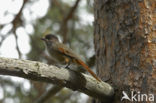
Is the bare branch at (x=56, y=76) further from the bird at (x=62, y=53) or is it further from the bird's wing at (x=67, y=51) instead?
the bird's wing at (x=67, y=51)

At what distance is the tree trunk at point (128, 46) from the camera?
9.48 ft

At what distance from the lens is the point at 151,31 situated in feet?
9.75

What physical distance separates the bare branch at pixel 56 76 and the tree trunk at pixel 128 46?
22cm

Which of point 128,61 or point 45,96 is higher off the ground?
point 128,61

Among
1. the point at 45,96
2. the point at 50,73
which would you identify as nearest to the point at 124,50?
the point at 50,73

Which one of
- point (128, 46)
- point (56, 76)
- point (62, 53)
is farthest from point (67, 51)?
point (56, 76)

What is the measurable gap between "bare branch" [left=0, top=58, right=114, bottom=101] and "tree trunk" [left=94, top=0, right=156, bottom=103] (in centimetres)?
22

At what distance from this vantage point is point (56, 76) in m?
2.59

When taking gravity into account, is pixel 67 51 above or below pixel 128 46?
below

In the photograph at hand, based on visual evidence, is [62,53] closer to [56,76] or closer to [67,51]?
[67,51]

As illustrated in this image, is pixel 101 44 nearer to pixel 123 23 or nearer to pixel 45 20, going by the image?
pixel 123 23

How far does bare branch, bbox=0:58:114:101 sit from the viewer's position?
2.34 m

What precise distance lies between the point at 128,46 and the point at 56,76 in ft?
2.82

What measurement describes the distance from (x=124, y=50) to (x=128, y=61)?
4.9 inches
